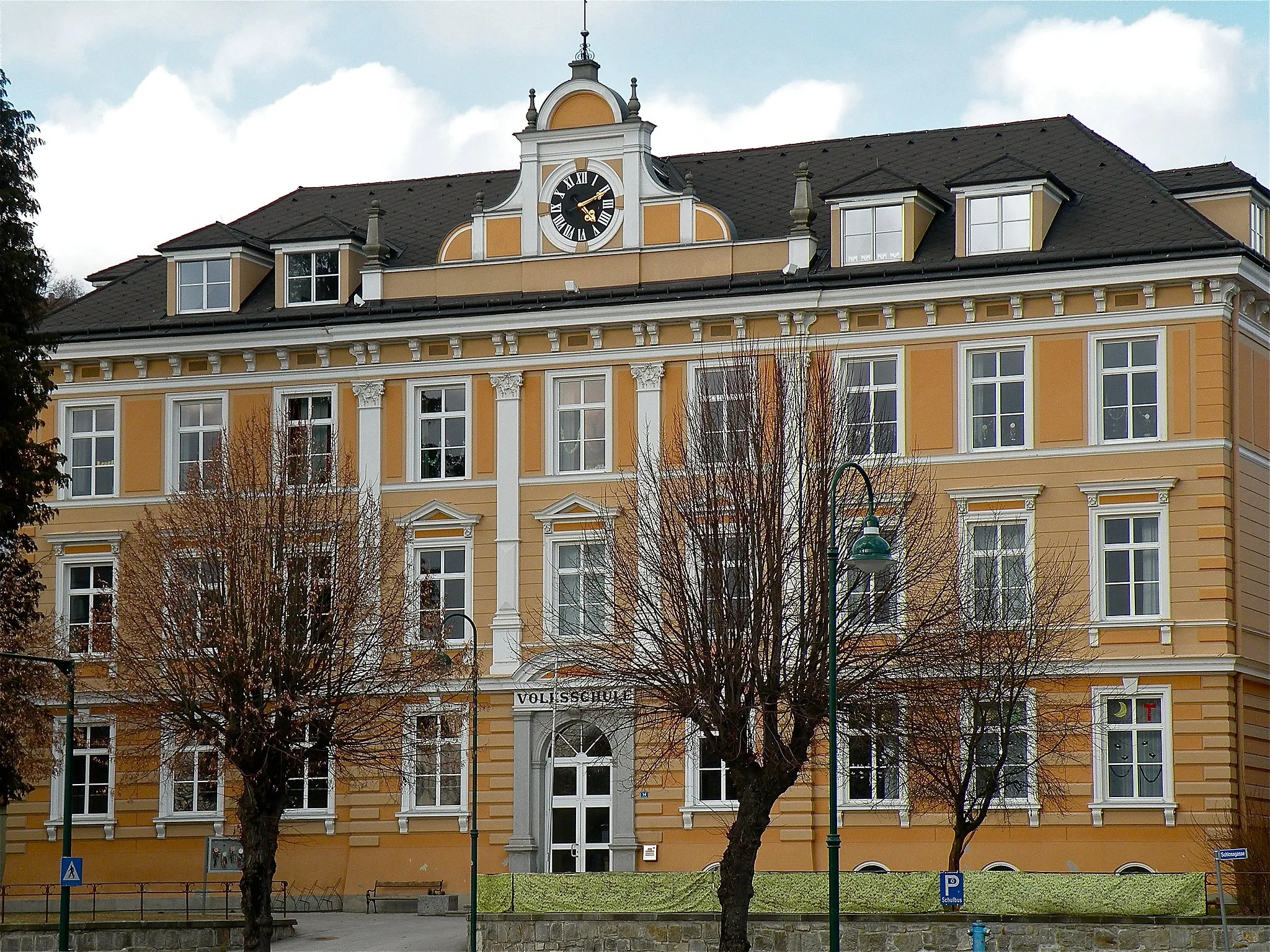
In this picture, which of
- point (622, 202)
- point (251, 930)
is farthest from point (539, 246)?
point (251, 930)

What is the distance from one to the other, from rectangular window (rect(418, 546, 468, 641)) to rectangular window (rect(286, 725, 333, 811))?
441 cm

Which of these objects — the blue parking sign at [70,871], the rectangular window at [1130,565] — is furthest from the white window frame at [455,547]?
the rectangular window at [1130,565]

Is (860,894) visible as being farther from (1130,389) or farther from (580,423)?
(580,423)

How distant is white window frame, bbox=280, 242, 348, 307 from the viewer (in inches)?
2064

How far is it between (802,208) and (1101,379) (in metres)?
7.83

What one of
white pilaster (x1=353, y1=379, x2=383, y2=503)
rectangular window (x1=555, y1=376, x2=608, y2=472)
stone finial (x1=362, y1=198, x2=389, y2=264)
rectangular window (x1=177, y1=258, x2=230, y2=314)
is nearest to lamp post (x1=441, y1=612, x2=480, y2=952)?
white pilaster (x1=353, y1=379, x2=383, y2=503)

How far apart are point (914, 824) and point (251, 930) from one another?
14630mm

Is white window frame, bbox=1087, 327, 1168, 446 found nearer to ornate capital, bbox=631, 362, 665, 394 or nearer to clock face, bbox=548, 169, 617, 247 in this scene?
ornate capital, bbox=631, 362, 665, 394

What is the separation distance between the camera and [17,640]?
43.7 meters

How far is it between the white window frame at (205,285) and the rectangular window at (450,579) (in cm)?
856

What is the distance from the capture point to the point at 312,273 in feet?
173

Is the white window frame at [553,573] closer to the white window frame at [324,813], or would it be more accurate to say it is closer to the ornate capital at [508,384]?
the ornate capital at [508,384]

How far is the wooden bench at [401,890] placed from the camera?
4847cm

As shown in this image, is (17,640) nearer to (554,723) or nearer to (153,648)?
(153,648)
